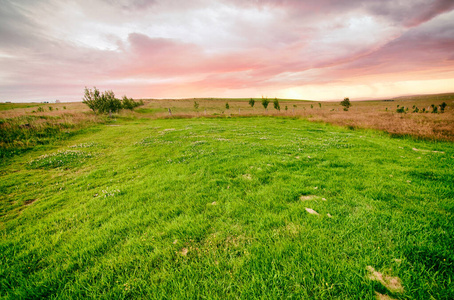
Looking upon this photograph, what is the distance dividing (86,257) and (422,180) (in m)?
10.6

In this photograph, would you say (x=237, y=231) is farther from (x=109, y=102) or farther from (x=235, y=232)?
(x=109, y=102)

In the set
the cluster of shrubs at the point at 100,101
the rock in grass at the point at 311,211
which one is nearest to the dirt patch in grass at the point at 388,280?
the rock in grass at the point at 311,211

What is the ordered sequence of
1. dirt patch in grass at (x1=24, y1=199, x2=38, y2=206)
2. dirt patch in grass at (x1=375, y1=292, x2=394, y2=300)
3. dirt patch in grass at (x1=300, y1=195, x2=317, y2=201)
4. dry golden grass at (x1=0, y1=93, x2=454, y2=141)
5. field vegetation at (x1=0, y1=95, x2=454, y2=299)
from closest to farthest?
dirt patch in grass at (x1=375, y1=292, x2=394, y2=300) < field vegetation at (x1=0, y1=95, x2=454, y2=299) < dirt patch in grass at (x1=300, y1=195, x2=317, y2=201) < dirt patch in grass at (x1=24, y1=199, x2=38, y2=206) < dry golden grass at (x1=0, y1=93, x2=454, y2=141)

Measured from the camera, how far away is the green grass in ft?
9.31

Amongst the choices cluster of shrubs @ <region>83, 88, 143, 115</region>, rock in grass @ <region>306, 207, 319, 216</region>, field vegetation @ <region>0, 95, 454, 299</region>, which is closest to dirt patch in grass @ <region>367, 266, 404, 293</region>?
field vegetation @ <region>0, 95, 454, 299</region>

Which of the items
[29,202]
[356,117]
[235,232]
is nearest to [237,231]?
[235,232]

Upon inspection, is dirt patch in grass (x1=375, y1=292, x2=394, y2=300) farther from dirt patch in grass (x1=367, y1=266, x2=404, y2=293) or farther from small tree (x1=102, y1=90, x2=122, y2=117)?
small tree (x1=102, y1=90, x2=122, y2=117)

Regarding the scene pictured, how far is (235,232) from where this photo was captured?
4.01m

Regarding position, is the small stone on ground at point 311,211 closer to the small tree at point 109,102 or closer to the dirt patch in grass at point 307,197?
→ the dirt patch in grass at point 307,197

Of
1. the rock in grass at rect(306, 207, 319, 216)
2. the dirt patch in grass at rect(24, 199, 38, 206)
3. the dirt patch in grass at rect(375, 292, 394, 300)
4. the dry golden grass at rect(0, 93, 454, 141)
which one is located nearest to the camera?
the dirt patch in grass at rect(375, 292, 394, 300)

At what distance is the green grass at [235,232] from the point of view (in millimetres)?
2838

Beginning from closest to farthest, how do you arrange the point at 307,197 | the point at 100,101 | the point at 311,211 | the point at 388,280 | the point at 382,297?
1. the point at 382,297
2. the point at 388,280
3. the point at 311,211
4. the point at 307,197
5. the point at 100,101

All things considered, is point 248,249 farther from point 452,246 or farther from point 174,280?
point 452,246

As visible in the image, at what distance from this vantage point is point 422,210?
431 cm
